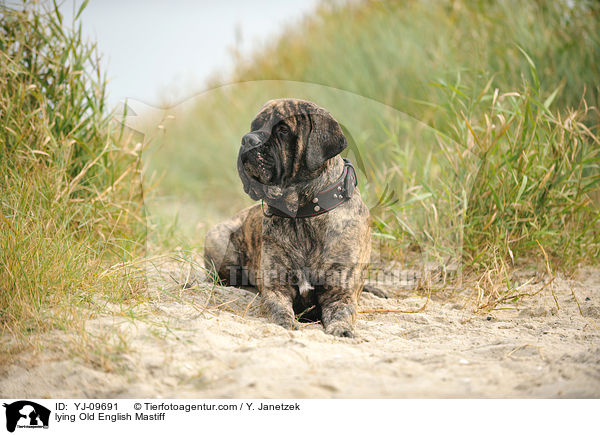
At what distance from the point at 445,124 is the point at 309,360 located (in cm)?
420

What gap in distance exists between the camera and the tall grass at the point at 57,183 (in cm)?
315

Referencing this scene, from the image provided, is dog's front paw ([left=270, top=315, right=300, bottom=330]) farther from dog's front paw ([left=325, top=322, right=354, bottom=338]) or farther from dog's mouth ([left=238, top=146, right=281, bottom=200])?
dog's mouth ([left=238, top=146, right=281, bottom=200])

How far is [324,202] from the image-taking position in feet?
10.8

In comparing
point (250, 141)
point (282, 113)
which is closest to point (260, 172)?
point (250, 141)

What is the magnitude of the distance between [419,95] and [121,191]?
400cm

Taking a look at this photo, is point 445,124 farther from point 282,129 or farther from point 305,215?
point 282,129

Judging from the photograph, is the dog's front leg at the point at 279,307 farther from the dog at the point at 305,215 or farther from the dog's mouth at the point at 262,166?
the dog's mouth at the point at 262,166

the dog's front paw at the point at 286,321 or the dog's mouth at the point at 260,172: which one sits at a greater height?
the dog's mouth at the point at 260,172

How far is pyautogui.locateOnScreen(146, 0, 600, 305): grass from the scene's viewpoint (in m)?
4.55

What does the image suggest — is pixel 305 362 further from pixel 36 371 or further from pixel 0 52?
pixel 0 52
